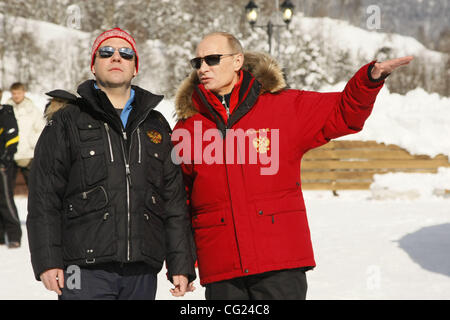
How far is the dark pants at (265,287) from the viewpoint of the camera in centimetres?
344

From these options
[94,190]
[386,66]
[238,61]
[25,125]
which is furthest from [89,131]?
[25,125]

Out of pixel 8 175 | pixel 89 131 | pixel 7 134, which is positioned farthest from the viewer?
pixel 8 175

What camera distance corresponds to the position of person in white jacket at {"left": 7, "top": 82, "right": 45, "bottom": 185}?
1001cm

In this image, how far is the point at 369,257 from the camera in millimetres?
8000

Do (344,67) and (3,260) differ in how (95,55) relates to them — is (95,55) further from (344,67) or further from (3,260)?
(344,67)

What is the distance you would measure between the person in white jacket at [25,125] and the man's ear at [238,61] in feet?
22.0

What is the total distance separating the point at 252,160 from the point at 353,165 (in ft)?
41.0

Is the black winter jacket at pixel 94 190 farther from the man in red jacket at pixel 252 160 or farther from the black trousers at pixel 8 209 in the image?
the black trousers at pixel 8 209

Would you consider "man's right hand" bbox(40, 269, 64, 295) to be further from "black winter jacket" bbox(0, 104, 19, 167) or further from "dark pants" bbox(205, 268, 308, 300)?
"black winter jacket" bbox(0, 104, 19, 167)

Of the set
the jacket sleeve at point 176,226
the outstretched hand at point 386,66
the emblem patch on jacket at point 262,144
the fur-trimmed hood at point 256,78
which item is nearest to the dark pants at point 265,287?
the jacket sleeve at point 176,226

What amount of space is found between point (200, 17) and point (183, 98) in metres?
51.8

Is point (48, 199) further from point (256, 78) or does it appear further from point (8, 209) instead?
point (8, 209)

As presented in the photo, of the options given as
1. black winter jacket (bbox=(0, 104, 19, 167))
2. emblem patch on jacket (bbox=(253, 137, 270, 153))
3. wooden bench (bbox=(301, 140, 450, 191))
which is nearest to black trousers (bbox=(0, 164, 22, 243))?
black winter jacket (bbox=(0, 104, 19, 167))

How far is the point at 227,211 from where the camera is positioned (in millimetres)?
3475
